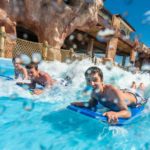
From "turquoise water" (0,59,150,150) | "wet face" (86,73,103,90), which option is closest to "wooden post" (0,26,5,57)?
"turquoise water" (0,59,150,150)

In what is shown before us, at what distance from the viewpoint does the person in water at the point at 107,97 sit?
3.13 m

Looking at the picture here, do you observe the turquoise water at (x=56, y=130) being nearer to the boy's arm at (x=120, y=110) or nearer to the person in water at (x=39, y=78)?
the boy's arm at (x=120, y=110)

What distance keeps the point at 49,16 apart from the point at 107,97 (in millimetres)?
11713

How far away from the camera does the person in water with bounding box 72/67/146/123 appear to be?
3126mm

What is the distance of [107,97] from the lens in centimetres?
341

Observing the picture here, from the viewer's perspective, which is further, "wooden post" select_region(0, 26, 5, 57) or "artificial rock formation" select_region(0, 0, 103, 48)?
A: "artificial rock formation" select_region(0, 0, 103, 48)

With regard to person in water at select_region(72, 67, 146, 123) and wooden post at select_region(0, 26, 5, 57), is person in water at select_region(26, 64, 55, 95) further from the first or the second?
wooden post at select_region(0, 26, 5, 57)

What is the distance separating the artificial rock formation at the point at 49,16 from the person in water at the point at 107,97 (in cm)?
1008

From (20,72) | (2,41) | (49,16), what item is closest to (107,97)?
(20,72)

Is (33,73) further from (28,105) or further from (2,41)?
(2,41)

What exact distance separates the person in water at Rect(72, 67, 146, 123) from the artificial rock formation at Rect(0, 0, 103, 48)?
33.1 ft

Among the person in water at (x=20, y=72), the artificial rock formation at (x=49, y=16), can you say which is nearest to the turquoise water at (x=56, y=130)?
the person in water at (x=20, y=72)

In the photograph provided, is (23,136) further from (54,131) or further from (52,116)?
(52,116)

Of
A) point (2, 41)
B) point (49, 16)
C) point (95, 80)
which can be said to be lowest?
point (95, 80)
